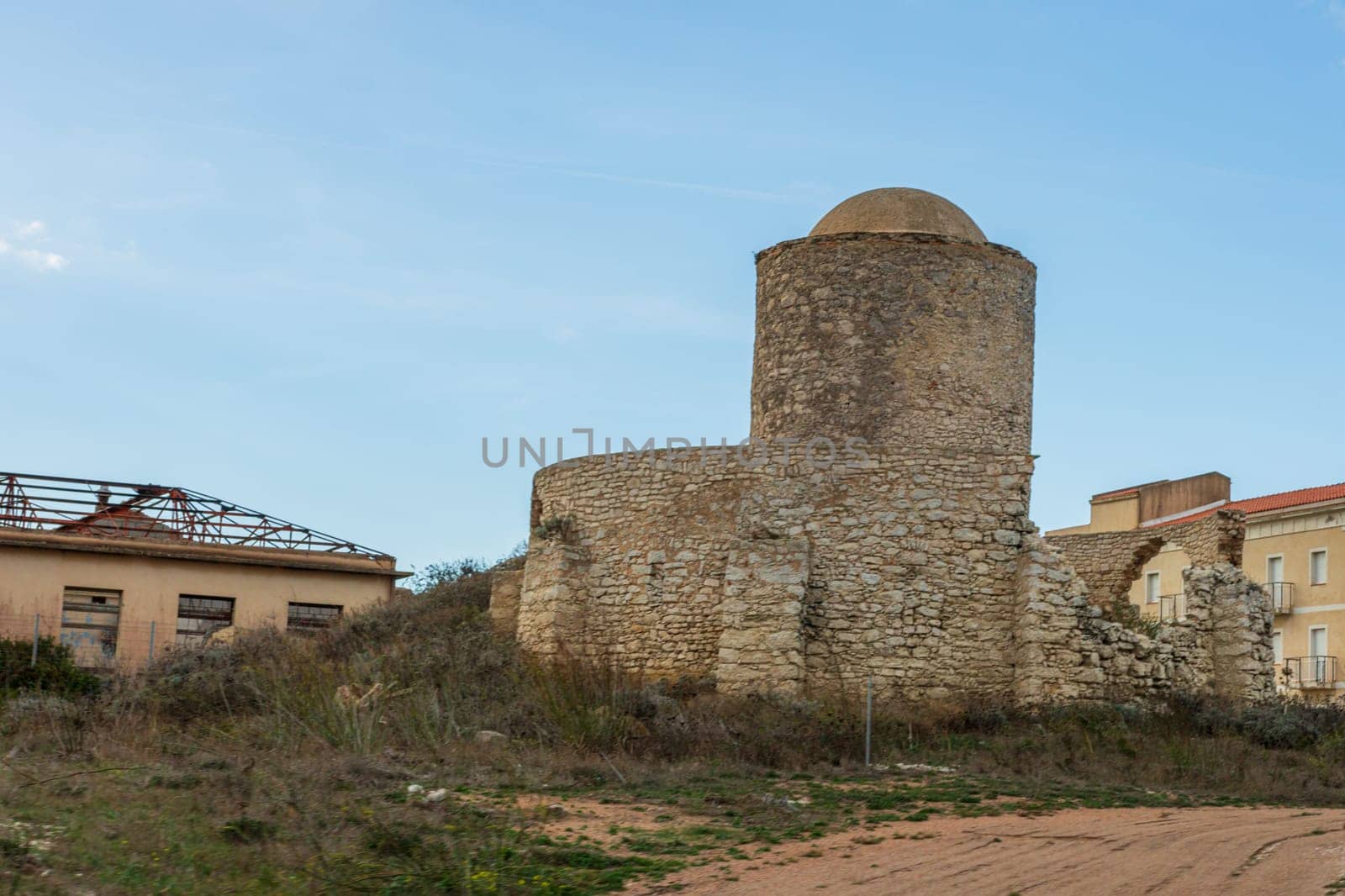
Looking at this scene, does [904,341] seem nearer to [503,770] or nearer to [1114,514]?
[503,770]

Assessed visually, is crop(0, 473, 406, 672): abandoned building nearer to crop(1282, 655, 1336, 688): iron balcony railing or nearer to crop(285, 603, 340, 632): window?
crop(285, 603, 340, 632): window

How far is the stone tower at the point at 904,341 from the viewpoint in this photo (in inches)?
774

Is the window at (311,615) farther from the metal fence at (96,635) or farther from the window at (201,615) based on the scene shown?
the metal fence at (96,635)

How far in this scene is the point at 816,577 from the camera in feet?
58.6

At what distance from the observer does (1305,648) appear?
3466 cm

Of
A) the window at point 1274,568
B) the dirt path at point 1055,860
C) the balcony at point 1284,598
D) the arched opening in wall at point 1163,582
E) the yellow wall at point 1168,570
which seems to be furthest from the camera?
the yellow wall at point 1168,570

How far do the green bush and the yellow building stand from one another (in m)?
20.4

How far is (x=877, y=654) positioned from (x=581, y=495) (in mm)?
4481

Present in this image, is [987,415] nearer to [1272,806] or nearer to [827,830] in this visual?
[1272,806]

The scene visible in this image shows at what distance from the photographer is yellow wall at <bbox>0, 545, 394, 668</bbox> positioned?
982 inches

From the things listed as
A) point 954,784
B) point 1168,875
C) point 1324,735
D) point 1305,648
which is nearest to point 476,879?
point 1168,875

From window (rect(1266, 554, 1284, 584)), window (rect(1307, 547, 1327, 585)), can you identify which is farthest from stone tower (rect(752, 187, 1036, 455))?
window (rect(1266, 554, 1284, 584))

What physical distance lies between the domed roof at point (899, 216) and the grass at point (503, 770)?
22.8 feet

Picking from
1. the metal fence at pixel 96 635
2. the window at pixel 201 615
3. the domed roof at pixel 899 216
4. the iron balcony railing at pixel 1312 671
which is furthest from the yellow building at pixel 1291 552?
the metal fence at pixel 96 635
